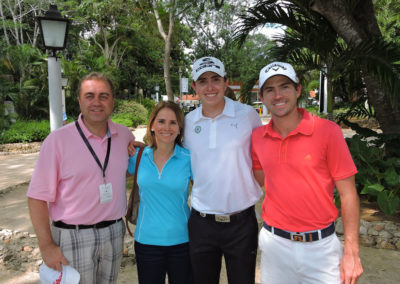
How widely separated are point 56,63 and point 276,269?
428cm

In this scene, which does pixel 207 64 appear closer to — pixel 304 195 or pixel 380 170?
pixel 304 195

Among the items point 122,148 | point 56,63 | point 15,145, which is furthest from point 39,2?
point 122,148

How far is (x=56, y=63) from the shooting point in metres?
4.74

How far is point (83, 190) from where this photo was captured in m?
2.06

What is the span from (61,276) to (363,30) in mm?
5582

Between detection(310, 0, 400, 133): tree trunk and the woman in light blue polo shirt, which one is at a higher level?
detection(310, 0, 400, 133): tree trunk

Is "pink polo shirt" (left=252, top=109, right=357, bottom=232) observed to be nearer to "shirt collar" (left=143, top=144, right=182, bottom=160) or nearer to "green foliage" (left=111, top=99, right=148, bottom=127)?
"shirt collar" (left=143, top=144, right=182, bottom=160)

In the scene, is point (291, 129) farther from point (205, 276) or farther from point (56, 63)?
point (56, 63)

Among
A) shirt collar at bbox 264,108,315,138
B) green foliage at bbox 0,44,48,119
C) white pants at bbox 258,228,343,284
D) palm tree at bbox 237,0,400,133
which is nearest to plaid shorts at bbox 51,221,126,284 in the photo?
white pants at bbox 258,228,343,284

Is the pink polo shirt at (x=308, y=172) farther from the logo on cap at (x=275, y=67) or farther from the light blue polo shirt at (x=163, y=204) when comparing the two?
the light blue polo shirt at (x=163, y=204)

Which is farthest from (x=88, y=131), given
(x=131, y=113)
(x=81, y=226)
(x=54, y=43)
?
(x=131, y=113)

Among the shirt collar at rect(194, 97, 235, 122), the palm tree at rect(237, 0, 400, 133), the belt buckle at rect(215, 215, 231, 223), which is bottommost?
the belt buckle at rect(215, 215, 231, 223)

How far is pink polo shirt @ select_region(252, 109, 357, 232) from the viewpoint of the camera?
1822mm

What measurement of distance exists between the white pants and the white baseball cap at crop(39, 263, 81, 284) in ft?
3.99
